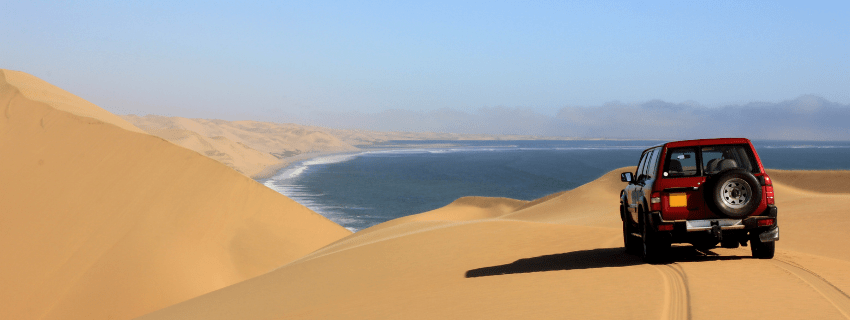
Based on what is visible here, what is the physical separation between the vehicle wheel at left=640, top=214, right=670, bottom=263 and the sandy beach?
0.17 meters

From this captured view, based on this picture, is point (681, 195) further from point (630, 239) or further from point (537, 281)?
point (630, 239)

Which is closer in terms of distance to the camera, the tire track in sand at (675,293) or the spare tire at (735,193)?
the tire track in sand at (675,293)

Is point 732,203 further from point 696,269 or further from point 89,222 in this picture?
point 89,222

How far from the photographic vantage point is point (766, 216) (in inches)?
338

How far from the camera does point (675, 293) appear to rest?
7312 millimetres

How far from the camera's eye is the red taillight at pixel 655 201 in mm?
8891

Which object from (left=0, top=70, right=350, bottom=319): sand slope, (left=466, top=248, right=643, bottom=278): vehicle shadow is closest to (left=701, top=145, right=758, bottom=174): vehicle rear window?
(left=466, top=248, right=643, bottom=278): vehicle shadow

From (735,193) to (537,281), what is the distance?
2854mm

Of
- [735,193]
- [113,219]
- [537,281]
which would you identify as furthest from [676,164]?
[113,219]

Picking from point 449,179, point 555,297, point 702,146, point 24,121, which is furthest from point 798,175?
point 449,179

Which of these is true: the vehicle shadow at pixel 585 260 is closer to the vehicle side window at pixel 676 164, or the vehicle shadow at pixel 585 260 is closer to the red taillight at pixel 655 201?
the red taillight at pixel 655 201

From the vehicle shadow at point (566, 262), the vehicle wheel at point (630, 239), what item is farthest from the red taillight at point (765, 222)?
the vehicle wheel at point (630, 239)

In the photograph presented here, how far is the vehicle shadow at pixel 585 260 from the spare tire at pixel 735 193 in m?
1.52

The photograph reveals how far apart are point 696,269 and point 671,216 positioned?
2.59 feet
